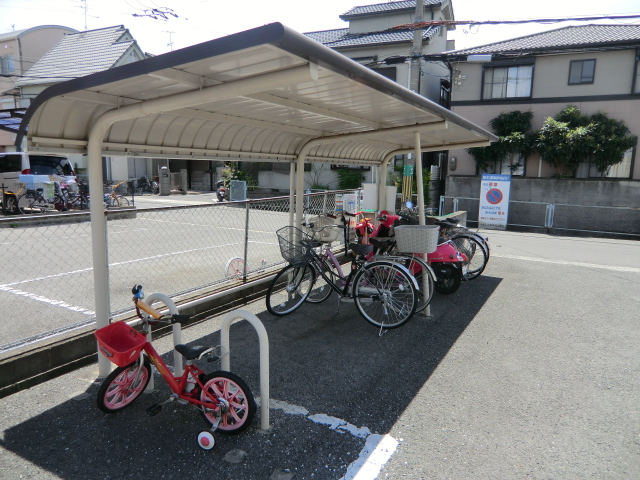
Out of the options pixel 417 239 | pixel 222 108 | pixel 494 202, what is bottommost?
pixel 417 239

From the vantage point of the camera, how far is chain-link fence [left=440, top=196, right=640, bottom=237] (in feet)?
48.3

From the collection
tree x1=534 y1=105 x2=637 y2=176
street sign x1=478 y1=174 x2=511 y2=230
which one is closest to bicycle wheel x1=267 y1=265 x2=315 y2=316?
street sign x1=478 y1=174 x2=511 y2=230

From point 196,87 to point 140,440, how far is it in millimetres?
2389

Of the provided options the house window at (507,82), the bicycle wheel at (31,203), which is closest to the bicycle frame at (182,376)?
the bicycle wheel at (31,203)

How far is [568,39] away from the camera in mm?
17094

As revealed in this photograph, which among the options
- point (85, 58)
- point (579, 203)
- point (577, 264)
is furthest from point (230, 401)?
point (85, 58)

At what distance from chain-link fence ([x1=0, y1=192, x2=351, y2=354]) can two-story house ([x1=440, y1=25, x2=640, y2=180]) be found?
10.4 m

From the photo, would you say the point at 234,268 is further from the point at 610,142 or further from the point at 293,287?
the point at 610,142

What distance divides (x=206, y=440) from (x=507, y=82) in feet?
61.1

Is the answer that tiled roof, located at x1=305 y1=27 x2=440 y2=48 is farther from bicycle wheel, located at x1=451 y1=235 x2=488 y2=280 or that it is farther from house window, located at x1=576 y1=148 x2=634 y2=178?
bicycle wheel, located at x1=451 y1=235 x2=488 y2=280

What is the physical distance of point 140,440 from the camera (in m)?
2.87

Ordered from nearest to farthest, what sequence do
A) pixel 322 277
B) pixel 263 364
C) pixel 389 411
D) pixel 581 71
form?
pixel 263 364 < pixel 389 411 < pixel 322 277 < pixel 581 71

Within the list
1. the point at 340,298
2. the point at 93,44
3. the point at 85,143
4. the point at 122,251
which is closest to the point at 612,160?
the point at 340,298

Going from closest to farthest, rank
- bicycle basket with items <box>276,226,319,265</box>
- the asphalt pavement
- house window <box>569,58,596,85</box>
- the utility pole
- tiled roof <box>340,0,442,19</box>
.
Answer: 1. the asphalt pavement
2. bicycle basket with items <box>276,226,319,265</box>
3. the utility pole
4. house window <box>569,58,596,85</box>
5. tiled roof <box>340,0,442,19</box>
